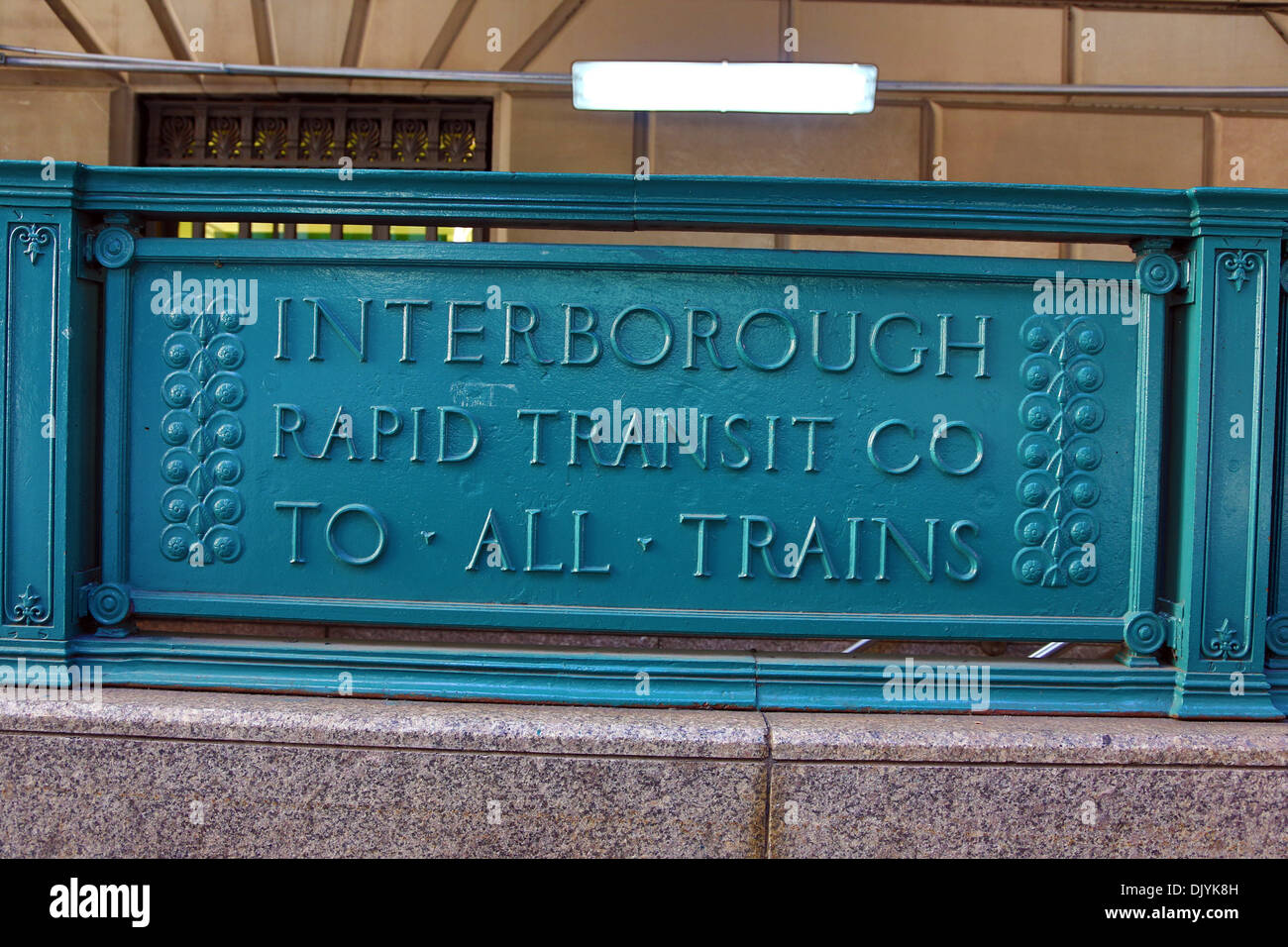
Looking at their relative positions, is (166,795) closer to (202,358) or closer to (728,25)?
(202,358)

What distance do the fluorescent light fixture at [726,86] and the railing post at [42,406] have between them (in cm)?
477

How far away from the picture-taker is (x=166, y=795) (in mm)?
2941

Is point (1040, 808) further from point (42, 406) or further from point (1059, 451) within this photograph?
point (42, 406)

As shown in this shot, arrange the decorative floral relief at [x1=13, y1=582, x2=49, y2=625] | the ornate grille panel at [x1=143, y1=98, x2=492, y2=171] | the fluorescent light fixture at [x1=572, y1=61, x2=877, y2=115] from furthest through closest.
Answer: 1. the ornate grille panel at [x1=143, y1=98, x2=492, y2=171]
2. the fluorescent light fixture at [x1=572, y1=61, x2=877, y2=115]
3. the decorative floral relief at [x1=13, y1=582, x2=49, y2=625]

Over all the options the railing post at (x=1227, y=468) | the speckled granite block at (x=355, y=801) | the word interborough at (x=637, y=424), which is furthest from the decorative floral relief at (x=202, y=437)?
the railing post at (x=1227, y=468)

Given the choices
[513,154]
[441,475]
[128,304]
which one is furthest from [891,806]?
[513,154]

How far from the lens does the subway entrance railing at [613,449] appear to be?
10.2ft

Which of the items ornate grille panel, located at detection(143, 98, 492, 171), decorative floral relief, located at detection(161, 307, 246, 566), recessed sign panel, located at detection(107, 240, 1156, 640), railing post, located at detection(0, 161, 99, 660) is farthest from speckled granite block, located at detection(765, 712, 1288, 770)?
ornate grille panel, located at detection(143, 98, 492, 171)

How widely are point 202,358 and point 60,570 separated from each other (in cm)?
90

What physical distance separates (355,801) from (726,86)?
589cm

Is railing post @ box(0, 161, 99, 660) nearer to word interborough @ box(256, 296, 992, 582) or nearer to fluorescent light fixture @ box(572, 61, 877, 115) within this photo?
word interborough @ box(256, 296, 992, 582)

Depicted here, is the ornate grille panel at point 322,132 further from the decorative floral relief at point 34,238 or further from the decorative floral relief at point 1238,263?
the decorative floral relief at point 1238,263

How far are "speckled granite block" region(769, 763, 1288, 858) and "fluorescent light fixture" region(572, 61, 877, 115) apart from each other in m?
5.46

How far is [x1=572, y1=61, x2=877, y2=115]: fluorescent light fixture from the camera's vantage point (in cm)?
680
